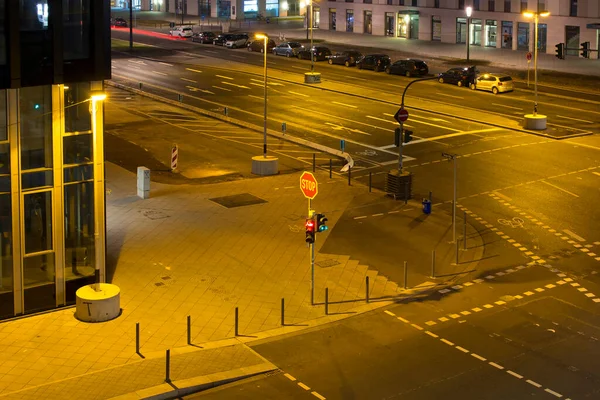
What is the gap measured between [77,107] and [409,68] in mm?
53674

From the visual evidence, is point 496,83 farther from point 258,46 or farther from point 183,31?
point 183,31

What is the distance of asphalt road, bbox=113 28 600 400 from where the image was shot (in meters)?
24.6

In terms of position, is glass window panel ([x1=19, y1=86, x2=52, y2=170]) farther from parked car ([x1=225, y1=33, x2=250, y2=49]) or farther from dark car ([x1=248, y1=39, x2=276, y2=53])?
parked car ([x1=225, y1=33, x2=250, y2=49])

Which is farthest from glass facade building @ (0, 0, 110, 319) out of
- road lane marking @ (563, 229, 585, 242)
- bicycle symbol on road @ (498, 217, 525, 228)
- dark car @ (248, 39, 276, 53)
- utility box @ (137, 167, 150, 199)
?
dark car @ (248, 39, 276, 53)

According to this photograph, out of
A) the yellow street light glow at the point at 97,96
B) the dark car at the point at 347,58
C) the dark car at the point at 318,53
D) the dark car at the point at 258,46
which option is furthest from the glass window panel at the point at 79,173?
the dark car at the point at 258,46

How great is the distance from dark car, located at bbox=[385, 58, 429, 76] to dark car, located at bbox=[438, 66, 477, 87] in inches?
189

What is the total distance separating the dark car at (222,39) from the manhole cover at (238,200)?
65631mm

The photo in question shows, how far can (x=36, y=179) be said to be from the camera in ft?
94.2

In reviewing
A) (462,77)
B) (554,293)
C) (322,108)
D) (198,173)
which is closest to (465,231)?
(554,293)

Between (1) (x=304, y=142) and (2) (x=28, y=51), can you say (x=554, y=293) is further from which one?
(1) (x=304, y=142)

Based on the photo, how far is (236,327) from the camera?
2742cm

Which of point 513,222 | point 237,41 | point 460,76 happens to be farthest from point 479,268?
point 237,41

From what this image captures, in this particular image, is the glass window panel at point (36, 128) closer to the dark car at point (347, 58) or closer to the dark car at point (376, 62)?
the dark car at point (376, 62)

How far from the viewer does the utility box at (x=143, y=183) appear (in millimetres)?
41406
